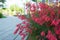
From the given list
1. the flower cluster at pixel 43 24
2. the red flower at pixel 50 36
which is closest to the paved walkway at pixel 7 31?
the flower cluster at pixel 43 24

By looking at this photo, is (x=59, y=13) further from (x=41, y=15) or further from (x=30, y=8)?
(x=30, y=8)

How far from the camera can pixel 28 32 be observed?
4.27ft

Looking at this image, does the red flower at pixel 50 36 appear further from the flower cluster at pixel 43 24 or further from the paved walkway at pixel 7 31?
the paved walkway at pixel 7 31

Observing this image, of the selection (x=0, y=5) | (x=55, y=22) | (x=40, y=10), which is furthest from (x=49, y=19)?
(x=0, y=5)

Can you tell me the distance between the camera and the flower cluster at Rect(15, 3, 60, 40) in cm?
115

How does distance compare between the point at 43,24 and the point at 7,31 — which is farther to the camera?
the point at 7,31

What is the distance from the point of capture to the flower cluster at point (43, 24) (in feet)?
3.78

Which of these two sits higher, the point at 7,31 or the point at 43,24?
the point at 43,24

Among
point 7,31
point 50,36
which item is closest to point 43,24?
point 50,36

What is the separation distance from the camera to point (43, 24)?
3.98 feet

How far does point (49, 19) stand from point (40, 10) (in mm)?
167

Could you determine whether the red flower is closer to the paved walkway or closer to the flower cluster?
the flower cluster

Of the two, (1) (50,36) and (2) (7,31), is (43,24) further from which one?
(2) (7,31)

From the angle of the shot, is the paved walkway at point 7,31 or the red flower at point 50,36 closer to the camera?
the red flower at point 50,36
